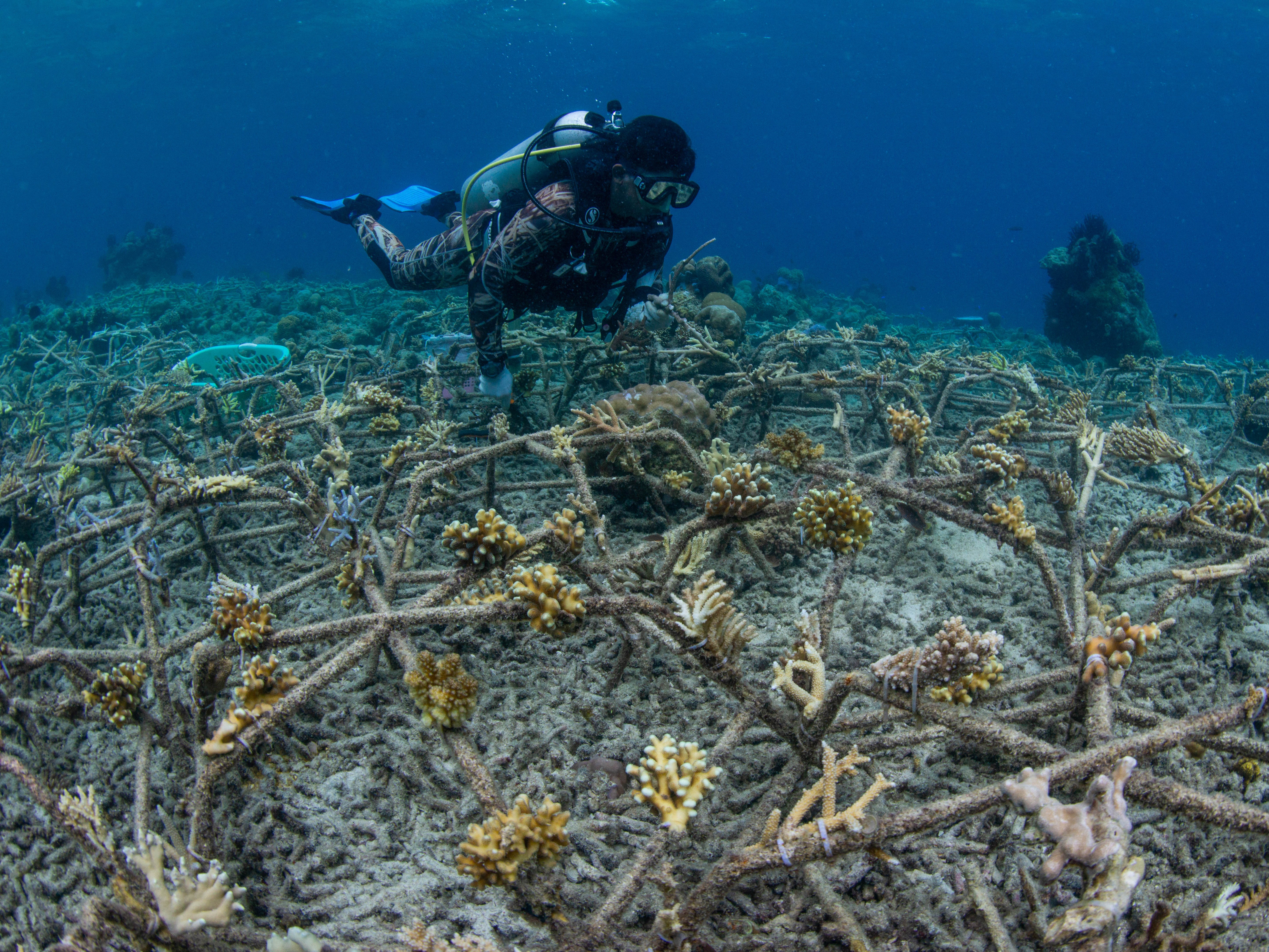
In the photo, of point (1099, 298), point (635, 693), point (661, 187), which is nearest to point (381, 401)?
point (661, 187)

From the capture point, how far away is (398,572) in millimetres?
3061

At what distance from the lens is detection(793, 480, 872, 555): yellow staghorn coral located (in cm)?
291

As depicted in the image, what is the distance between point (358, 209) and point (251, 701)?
8245 millimetres

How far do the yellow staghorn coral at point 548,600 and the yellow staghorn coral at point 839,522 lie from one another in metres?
1.38

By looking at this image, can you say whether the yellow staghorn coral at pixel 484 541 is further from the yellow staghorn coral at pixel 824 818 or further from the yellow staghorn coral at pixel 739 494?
the yellow staghorn coral at pixel 824 818

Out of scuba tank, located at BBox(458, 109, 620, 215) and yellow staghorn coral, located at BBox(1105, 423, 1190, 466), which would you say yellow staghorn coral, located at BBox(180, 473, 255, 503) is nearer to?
scuba tank, located at BBox(458, 109, 620, 215)

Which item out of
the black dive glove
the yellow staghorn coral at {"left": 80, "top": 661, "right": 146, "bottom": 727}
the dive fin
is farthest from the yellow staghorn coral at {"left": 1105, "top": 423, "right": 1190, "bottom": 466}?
the black dive glove

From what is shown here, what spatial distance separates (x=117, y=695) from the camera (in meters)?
2.42

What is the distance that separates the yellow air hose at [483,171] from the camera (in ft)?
16.9

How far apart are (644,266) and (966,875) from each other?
526 centimetres

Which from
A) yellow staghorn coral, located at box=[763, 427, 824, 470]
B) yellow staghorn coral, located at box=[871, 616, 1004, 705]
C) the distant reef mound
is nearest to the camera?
yellow staghorn coral, located at box=[871, 616, 1004, 705]

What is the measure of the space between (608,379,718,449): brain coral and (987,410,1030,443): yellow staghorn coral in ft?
7.53

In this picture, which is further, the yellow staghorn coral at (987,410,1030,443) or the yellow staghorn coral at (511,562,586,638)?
the yellow staghorn coral at (987,410,1030,443)

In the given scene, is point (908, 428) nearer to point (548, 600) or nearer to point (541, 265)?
point (548, 600)
